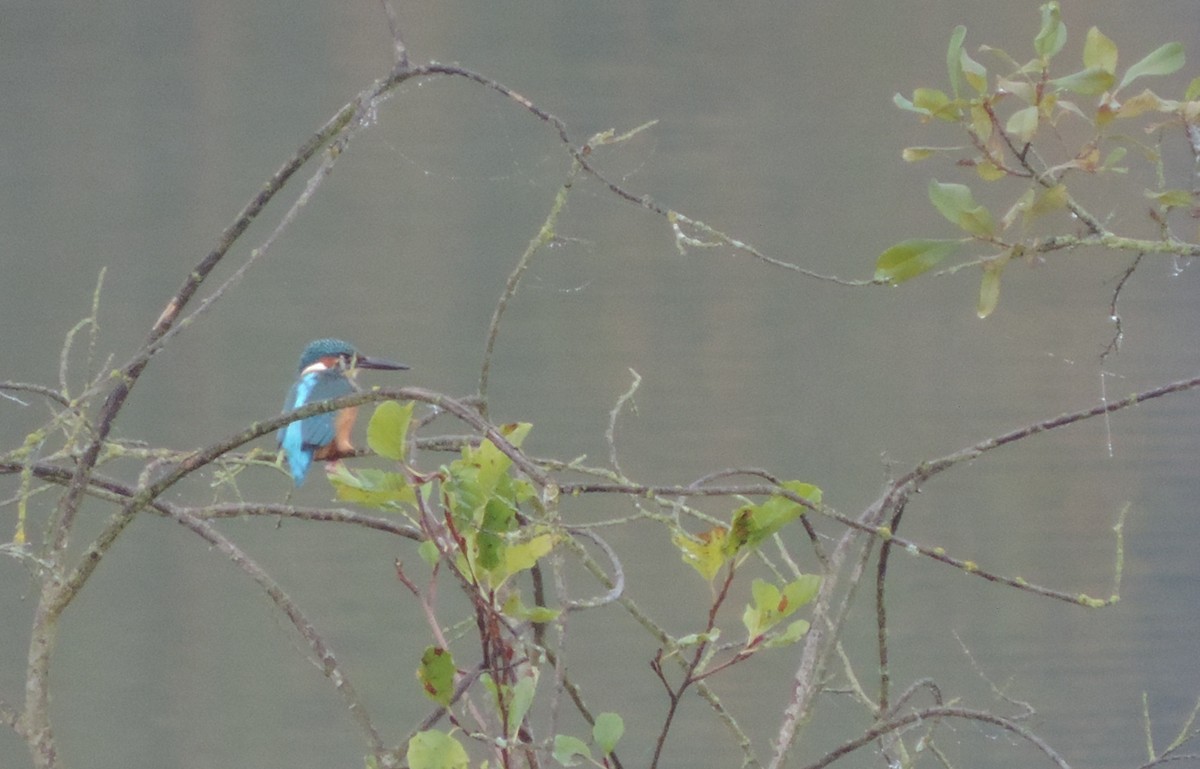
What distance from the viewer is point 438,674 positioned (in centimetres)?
74

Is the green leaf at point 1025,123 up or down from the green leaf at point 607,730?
up

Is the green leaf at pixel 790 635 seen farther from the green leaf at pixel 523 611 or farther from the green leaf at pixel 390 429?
the green leaf at pixel 390 429

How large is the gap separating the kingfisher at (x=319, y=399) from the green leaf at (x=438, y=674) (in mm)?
994

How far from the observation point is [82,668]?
127 inches

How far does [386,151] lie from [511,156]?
1.48 ft

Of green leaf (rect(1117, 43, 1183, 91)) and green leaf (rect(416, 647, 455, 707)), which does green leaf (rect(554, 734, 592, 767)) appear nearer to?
green leaf (rect(416, 647, 455, 707))

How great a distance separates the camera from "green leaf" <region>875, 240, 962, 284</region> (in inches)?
33.5

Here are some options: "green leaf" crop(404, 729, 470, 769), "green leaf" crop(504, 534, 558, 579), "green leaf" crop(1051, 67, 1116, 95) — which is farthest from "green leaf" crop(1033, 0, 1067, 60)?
"green leaf" crop(404, 729, 470, 769)

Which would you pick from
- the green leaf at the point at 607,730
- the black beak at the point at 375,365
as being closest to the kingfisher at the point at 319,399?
the black beak at the point at 375,365

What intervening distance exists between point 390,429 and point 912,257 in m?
0.35

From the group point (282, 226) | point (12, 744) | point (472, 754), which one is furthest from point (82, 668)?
point (282, 226)

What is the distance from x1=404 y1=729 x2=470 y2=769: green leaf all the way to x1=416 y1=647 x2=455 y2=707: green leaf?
0.02m

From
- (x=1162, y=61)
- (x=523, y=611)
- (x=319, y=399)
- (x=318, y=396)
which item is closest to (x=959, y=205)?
(x=1162, y=61)

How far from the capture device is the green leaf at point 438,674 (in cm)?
74
